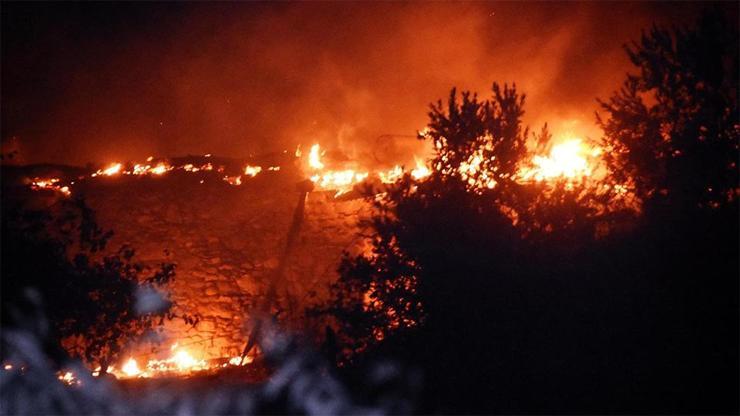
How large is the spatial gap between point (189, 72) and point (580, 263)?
64.5 feet

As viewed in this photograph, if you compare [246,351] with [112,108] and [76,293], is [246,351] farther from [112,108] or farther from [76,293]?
[112,108]

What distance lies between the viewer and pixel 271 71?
69.5ft

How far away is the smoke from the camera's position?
Answer: 60.7 ft

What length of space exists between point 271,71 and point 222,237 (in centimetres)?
1010

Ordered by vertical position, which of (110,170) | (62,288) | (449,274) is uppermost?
(110,170)

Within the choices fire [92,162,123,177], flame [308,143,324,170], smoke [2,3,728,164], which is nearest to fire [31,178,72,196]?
fire [92,162,123,177]

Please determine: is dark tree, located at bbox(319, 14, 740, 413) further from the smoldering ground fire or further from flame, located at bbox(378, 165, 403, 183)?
flame, located at bbox(378, 165, 403, 183)

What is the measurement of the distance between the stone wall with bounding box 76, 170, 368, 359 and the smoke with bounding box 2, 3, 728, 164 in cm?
428

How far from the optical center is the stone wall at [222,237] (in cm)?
1144

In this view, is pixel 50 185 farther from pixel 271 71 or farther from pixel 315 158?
pixel 271 71

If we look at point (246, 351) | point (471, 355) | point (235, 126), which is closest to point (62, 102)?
point (235, 126)

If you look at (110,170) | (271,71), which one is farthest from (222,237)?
(271,71)

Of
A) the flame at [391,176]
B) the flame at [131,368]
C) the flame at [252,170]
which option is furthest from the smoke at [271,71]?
the flame at [131,368]

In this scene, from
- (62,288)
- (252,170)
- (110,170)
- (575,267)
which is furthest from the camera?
(252,170)
